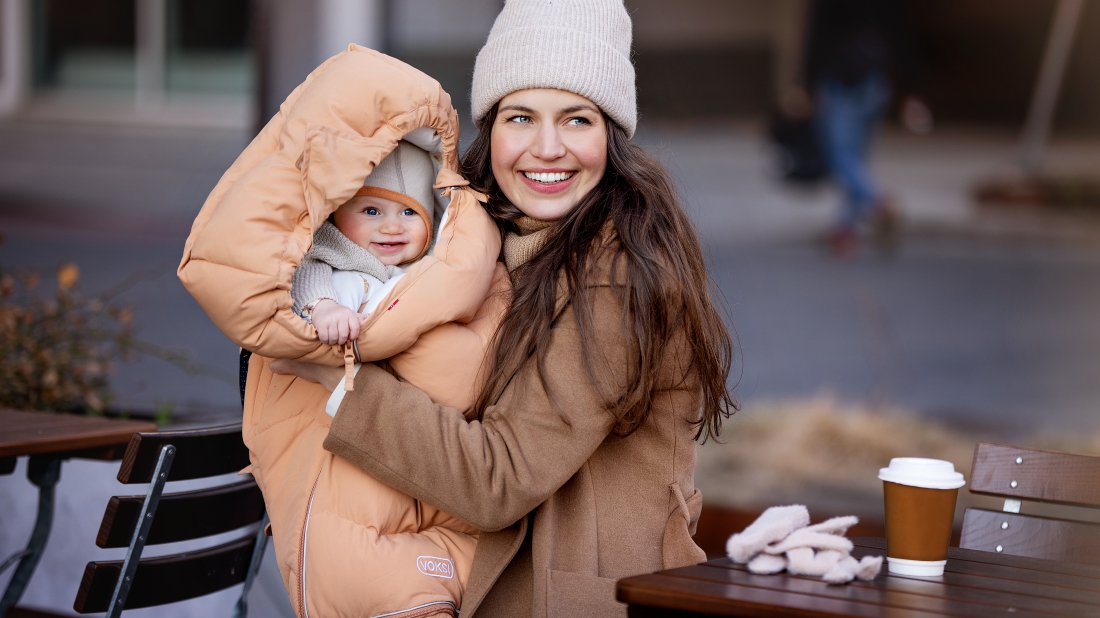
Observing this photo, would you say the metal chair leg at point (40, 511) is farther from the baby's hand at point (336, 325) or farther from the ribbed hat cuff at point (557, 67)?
the ribbed hat cuff at point (557, 67)

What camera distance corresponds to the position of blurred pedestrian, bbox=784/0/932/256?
247 inches

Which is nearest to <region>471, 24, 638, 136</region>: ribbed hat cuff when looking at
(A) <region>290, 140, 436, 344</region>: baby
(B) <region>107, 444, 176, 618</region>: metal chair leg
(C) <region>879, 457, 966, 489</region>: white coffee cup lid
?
(A) <region>290, 140, 436, 344</region>: baby

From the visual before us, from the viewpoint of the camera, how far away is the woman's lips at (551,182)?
211 cm

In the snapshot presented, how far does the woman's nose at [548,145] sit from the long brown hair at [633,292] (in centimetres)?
11

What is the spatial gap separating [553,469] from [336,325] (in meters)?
0.43

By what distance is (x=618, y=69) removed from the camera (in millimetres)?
2121

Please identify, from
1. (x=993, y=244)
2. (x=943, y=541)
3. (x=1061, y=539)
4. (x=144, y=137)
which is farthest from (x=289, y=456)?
(x=144, y=137)

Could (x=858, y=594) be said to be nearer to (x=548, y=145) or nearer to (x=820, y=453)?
(x=548, y=145)

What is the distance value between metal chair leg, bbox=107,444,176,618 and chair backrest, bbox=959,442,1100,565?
1586mm

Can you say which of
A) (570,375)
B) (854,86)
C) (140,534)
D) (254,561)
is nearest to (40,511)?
(254,561)

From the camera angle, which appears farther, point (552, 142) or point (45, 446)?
point (45, 446)

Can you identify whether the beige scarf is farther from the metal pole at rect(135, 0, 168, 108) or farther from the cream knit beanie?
the metal pole at rect(135, 0, 168, 108)

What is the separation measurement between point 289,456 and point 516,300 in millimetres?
487

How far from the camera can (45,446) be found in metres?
2.50
